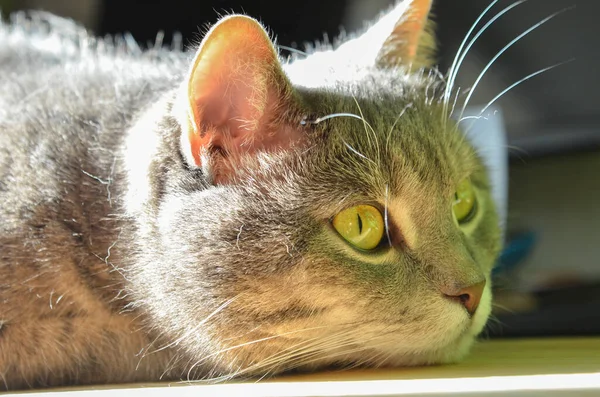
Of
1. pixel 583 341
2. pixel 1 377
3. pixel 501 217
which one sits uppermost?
pixel 501 217

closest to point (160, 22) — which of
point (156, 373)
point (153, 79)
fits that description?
point (153, 79)

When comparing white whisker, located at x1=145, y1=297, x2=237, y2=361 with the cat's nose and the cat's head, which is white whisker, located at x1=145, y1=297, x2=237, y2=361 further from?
the cat's nose

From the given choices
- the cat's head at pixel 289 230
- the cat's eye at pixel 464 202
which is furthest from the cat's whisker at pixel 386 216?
the cat's eye at pixel 464 202

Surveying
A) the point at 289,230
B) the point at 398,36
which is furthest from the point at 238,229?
the point at 398,36

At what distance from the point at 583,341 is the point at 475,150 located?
0.46 meters

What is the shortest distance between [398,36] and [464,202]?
390 millimetres

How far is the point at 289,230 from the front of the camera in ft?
3.13

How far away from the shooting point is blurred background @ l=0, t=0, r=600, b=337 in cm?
173

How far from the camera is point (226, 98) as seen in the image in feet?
3.21

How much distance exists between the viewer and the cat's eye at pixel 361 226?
98 centimetres

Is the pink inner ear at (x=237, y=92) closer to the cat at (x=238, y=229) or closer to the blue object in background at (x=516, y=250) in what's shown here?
Result: the cat at (x=238, y=229)

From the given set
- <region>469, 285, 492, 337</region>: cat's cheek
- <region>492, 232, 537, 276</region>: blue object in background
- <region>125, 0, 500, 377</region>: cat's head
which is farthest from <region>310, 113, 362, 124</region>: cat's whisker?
<region>492, 232, 537, 276</region>: blue object in background

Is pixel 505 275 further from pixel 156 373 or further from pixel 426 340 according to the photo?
pixel 156 373

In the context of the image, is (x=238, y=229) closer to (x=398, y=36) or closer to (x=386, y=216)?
(x=386, y=216)
